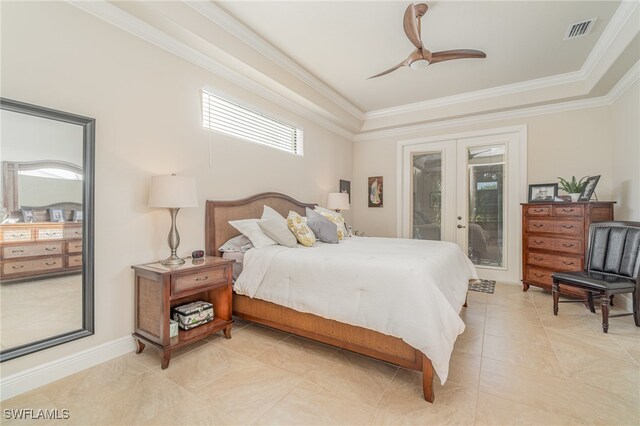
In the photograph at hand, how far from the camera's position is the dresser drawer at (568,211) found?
3.44 meters

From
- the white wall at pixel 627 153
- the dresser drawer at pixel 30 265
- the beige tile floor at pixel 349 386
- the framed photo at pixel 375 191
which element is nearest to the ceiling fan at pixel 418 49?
the white wall at pixel 627 153

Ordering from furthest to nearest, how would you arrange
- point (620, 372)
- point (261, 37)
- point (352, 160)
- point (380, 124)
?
point (352, 160), point (380, 124), point (261, 37), point (620, 372)

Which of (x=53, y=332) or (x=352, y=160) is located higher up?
(x=352, y=160)

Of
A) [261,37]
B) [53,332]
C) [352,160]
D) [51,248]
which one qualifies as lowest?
[53,332]

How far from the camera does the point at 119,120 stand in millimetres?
2238

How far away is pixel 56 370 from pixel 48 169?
1.31m

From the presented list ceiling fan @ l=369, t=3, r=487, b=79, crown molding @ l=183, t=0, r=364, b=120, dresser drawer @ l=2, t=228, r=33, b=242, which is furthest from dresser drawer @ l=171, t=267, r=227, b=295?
ceiling fan @ l=369, t=3, r=487, b=79

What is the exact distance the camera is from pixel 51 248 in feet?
6.17

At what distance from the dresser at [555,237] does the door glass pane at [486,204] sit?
57 centimetres

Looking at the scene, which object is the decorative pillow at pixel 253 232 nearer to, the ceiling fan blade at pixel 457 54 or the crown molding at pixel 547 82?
the ceiling fan blade at pixel 457 54

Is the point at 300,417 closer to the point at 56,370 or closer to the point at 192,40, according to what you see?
the point at 56,370

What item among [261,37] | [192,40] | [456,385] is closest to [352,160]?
[261,37]

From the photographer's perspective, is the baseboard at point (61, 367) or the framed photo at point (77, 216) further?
the framed photo at point (77, 216)

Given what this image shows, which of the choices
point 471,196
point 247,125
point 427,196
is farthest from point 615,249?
point 247,125
